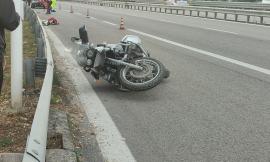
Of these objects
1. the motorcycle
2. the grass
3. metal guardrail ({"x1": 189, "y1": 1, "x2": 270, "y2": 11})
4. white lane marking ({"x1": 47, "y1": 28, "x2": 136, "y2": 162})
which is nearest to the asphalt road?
white lane marking ({"x1": 47, "y1": 28, "x2": 136, "y2": 162})

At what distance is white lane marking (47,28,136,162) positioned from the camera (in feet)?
17.1

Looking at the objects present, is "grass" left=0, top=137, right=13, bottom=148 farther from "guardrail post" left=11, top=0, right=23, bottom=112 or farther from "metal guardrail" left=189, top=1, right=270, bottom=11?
"metal guardrail" left=189, top=1, right=270, bottom=11

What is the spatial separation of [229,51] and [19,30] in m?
8.17

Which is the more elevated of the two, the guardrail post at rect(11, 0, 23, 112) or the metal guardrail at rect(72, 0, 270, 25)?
the guardrail post at rect(11, 0, 23, 112)

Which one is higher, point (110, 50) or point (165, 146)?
point (110, 50)

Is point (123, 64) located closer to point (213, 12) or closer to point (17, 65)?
point (17, 65)

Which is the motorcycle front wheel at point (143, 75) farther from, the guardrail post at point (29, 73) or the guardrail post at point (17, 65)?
the guardrail post at point (17, 65)

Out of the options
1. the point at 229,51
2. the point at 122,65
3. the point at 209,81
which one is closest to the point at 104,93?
the point at 122,65

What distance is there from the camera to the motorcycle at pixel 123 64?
26.5 ft

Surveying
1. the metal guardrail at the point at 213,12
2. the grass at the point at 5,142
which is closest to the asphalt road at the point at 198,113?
the grass at the point at 5,142

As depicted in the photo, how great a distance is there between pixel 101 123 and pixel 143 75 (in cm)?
185

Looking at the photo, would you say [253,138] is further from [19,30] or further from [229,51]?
[229,51]

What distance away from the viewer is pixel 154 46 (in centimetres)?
1515

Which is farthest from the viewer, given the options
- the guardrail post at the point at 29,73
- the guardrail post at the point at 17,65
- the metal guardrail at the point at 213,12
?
the metal guardrail at the point at 213,12
